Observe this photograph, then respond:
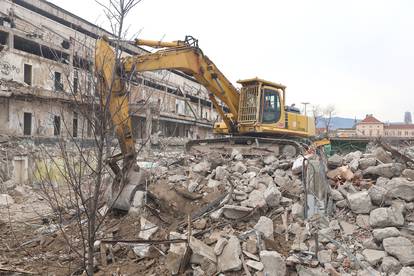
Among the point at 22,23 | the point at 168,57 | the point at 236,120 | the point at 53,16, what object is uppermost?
the point at 53,16

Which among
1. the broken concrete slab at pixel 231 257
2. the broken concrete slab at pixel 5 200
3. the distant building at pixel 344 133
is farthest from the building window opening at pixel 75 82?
the distant building at pixel 344 133

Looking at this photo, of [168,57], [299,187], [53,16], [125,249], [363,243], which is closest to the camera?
[363,243]

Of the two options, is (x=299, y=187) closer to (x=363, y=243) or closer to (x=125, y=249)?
(x=363, y=243)

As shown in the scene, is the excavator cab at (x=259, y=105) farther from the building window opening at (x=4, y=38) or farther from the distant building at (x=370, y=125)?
the distant building at (x=370, y=125)

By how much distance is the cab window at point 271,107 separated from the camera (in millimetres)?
12414

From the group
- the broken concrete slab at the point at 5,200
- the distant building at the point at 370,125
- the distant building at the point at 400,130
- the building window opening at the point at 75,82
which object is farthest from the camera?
the distant building at the point at 370,125

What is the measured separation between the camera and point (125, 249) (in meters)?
6.04

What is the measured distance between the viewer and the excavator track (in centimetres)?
1175

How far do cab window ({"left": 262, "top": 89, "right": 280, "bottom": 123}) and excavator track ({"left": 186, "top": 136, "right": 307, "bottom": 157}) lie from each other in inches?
31.3

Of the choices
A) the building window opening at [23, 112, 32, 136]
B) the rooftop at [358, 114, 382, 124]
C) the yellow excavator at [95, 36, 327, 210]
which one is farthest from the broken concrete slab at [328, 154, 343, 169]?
the rooftop at [358, 114, 382, 124]

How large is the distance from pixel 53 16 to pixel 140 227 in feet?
101

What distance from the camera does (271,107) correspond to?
496 inches

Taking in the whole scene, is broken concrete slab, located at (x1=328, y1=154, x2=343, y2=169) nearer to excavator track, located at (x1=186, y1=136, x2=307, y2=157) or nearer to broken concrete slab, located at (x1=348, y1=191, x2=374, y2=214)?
broken concrete slab, located at (x1=348, y1=191, x2=374, y2=214)

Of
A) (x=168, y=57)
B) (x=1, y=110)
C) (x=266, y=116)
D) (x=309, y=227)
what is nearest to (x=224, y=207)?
(x=309, y=227)
